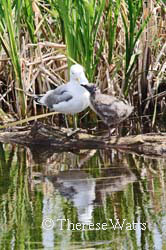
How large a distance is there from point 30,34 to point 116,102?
6.69ft

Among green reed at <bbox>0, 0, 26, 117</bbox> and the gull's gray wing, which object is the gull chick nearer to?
the gull's gray wing

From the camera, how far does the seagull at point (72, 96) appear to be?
24.4ft

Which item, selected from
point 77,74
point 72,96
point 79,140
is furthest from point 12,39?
point 79,140

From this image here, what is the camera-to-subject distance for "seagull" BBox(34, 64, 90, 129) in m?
7.43

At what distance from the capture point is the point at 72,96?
7.44 meters

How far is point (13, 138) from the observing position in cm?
774

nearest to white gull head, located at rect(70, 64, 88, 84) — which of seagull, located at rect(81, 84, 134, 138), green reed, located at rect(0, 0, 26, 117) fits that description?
seagull, located at rect(81, 84, 134, 138)

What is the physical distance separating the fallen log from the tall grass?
95 cm

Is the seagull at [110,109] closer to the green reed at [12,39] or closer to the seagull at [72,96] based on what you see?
the seagull at [72,96]

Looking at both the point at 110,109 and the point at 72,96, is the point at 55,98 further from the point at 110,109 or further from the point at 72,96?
the point at 110,109

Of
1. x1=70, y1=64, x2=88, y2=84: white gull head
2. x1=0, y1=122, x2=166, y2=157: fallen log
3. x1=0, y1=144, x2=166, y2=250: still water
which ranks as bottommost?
x1=0, y1=144, x2=166, y2=250: still water

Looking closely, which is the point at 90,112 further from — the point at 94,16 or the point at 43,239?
the point at 43,239

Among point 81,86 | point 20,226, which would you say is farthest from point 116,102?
point 20,226

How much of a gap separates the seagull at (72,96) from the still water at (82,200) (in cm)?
47
